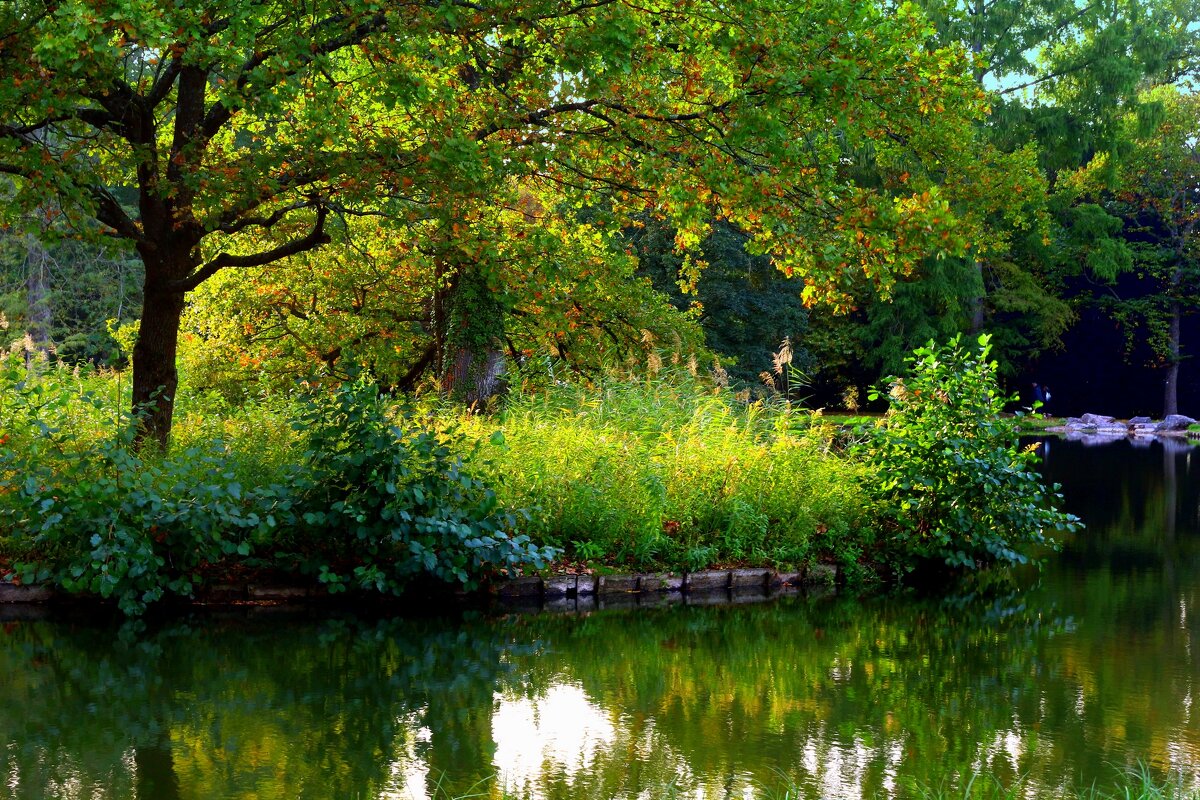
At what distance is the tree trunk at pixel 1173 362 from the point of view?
36.0 metres

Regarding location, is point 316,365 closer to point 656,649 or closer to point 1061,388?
point 656,649

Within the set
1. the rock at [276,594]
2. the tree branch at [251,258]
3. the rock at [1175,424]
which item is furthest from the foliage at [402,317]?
the rock at [1175,424]

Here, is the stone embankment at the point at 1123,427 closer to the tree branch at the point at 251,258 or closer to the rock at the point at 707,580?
the rock at the point at 707,580

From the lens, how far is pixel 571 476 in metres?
9.83

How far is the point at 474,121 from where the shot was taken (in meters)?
11.2

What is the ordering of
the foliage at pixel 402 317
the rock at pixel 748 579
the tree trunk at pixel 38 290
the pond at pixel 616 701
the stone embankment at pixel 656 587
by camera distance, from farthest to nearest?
1. the tree trunk at pixel 38 290
2. the foliage at pixel 402 317
3. the rock at pixel 748 579
4. the stone embankment at pixel 656 587
5. the pond at pixel 616 701

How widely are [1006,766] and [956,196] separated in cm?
2023

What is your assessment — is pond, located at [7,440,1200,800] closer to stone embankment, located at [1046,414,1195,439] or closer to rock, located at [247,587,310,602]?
rock, located at [247,587,310,602]

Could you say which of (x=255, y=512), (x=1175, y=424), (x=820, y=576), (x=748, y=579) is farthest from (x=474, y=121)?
(x=1175, y=424)

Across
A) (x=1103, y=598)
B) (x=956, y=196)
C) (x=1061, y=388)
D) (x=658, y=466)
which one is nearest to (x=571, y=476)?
(x=658, y=466)

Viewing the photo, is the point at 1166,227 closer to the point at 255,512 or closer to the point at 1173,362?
the point at 1173,362

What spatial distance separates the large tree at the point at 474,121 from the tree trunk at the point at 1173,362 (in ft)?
91.1

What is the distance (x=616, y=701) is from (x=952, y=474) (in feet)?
15.8

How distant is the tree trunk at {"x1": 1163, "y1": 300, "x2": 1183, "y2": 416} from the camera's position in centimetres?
3603
